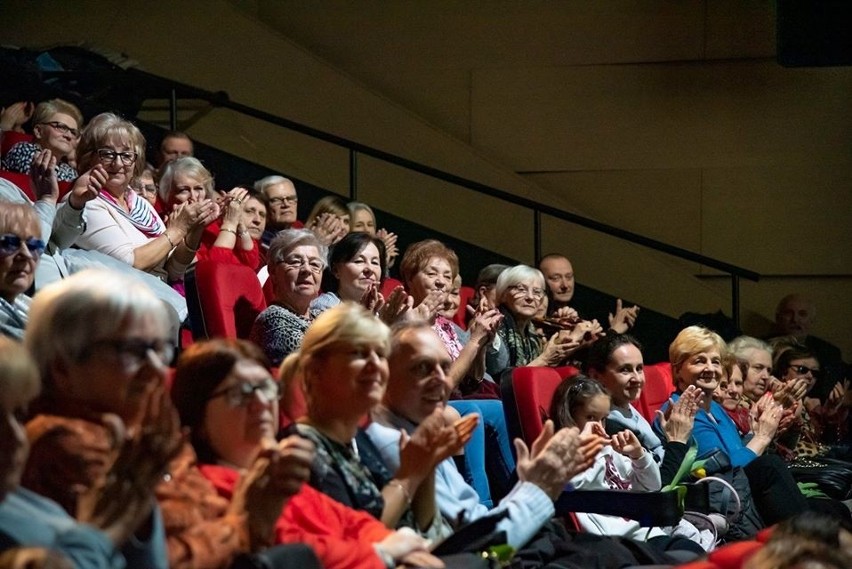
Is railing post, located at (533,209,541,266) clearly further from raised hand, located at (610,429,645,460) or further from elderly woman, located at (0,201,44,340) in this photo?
elderly woman, located at (0,201,44,340)

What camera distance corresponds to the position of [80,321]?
1.96 metres

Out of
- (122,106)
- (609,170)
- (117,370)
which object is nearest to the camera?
(117,370)

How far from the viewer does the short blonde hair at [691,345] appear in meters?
4.96

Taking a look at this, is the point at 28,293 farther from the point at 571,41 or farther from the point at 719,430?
the point at 571,41

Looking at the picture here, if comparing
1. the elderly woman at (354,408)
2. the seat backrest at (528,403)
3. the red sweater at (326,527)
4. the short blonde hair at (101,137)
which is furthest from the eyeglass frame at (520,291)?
the red sweater at (326,527)

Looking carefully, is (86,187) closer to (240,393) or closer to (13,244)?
(13,244)

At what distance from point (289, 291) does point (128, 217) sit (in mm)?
631

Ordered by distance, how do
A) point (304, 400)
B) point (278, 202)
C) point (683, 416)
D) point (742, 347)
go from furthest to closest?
point (742, 347) < point (278, 202) < point (683, 416) < point (304, 400)

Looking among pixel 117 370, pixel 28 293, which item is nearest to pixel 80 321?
pixel 117 370

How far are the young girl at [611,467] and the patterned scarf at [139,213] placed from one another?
132 centimetres

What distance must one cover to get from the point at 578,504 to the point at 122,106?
11.4ft

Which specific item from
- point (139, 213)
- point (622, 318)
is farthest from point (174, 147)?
point (622, 318)

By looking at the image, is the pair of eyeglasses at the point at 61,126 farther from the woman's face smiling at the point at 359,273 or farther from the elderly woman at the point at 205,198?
the woman's face smiling at the point at 359,273

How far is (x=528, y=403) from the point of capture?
3.98 metres
